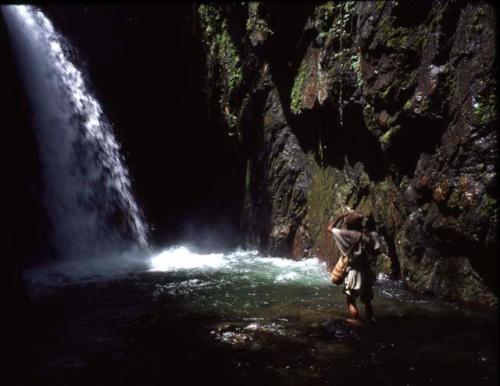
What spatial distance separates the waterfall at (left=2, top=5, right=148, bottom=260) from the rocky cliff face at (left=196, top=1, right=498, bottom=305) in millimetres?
4683

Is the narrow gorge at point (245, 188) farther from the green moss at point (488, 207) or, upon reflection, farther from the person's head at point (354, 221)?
the person's head at point (354, 221)

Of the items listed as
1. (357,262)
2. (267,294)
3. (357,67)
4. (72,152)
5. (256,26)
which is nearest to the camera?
(357,262)

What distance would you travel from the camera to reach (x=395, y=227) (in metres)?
7.62

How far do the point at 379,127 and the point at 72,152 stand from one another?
33.5ft

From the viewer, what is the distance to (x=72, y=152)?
13906mm

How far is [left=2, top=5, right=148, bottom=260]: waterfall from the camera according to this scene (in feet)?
43.5

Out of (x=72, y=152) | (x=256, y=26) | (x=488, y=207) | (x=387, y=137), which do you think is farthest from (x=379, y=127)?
(x=72, y=152)

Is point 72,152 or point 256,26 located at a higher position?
point 256,26

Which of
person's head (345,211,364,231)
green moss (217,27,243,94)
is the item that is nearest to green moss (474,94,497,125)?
person's head (345,211,364,231)

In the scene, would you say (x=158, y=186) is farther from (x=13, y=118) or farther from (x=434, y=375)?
(x=434, y=375)

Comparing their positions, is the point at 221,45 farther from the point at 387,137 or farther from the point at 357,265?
the point at 357,265

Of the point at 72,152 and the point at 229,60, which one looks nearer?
the point at 229,60

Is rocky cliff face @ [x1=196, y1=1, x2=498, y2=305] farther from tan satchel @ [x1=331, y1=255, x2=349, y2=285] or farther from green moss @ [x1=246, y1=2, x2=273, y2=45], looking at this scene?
tan satchel @ [x1=331, y1=255, x2=349, y2=285]

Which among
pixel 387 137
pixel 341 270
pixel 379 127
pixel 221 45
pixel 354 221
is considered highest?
pixel 221 45
